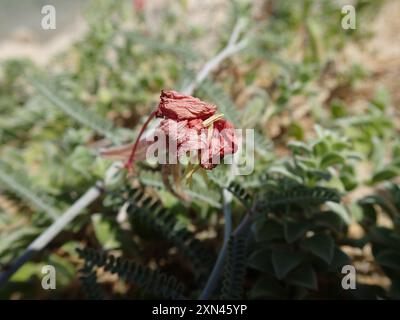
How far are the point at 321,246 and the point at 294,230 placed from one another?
93 mm

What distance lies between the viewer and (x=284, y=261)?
4.04 ft

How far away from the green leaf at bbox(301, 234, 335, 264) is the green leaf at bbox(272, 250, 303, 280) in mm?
43

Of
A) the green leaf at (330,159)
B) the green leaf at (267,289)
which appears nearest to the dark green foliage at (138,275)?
the green leaf at (267,289)

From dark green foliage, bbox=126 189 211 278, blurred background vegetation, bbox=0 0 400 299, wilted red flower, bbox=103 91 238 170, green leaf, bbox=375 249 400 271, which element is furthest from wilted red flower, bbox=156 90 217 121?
green leaf, bbox=375 249 400 271

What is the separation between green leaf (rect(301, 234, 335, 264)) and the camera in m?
1.17

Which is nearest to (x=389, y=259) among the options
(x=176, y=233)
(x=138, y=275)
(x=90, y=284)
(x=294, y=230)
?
(x=294, y=230)

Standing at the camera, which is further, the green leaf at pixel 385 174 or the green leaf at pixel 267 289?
the green leaf at pixel 385 174

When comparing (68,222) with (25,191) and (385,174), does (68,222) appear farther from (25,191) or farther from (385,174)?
(385,174)

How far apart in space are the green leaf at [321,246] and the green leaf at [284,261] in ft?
0.14

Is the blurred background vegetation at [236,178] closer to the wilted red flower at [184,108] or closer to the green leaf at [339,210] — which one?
the green leaf at [339,210]

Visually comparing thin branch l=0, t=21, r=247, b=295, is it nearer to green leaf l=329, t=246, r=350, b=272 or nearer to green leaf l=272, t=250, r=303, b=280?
green leaf l=272, t=250, r=303, b=280

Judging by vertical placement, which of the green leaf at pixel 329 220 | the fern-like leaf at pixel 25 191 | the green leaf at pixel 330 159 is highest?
the green leaf at pixel 330 159

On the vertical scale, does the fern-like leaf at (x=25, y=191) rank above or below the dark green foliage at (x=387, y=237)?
above

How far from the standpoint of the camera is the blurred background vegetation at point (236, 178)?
4.11 ft
